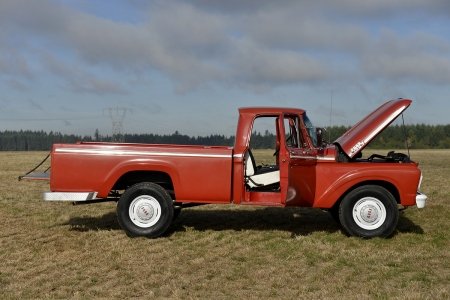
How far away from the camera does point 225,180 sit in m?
7.41

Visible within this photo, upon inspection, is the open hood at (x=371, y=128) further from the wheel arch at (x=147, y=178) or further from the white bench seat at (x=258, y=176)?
the wheel arch at (x=147, y=178)

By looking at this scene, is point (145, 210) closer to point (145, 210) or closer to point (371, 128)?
point (145, 210)

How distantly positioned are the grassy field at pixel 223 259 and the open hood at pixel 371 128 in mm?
1431

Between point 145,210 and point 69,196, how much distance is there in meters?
1.15

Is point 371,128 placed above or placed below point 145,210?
above

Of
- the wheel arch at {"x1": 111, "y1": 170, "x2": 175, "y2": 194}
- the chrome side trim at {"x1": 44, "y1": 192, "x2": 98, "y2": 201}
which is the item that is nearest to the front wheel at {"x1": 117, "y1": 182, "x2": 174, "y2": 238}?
the wheel arch at {"x1": 111, "y1": 170, "x2": 175, "y2": 194}

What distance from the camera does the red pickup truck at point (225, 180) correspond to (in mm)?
7406

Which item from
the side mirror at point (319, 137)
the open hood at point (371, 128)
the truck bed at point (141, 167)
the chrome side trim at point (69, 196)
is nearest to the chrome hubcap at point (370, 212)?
the open hood at point (371, 128)

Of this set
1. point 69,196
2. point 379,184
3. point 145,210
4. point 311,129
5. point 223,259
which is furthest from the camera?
point 311,129

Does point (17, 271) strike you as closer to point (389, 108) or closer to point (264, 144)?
point (264, 144)

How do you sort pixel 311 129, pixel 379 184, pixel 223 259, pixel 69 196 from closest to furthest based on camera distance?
pixel 223 259
pixel 69 196
pixel 379 184
pixel 311 129

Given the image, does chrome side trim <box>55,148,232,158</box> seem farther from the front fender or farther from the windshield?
the front fender

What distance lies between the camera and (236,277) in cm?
559

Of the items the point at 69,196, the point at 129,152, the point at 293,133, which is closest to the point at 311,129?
the point at 293,133
